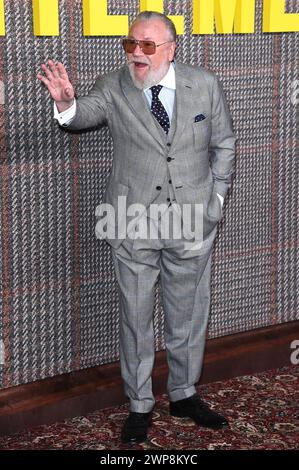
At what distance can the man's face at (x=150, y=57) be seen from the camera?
3488 millimetres

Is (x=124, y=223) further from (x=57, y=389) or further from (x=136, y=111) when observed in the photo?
(x=57, y=389)

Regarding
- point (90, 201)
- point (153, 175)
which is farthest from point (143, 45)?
point (90, 201)

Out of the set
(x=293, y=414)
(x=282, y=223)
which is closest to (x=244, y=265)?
(x=282, y=223)

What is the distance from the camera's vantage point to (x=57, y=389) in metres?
4.01

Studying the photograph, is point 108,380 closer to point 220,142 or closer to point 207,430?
point 207,430

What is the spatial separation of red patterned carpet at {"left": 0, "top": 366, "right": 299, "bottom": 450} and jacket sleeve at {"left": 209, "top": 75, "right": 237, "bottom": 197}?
35.8 inches

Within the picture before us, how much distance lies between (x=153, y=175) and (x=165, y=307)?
555mm

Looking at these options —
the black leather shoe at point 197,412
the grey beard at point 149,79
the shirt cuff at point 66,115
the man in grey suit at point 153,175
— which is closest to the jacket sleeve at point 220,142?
the man in grey suit at point 153,175

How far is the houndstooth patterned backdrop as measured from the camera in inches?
147

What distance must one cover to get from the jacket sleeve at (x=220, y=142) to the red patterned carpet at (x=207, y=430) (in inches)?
35.8

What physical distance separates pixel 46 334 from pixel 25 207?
1.74 feet

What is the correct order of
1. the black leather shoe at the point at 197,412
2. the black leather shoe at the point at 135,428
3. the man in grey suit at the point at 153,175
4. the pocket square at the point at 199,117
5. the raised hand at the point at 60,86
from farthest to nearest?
1. the black leather shoe at the point at 197,412
2. the black leather shoe at the point at 135,428
3. the pocket square at the point at 199,117
4. the man in grey suit at the point at 153,175
5. the raised hand at the point at 60,86

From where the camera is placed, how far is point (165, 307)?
3863mm

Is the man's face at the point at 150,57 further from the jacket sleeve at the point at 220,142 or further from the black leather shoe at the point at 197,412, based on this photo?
the black leather shoe at the point at 197,412
